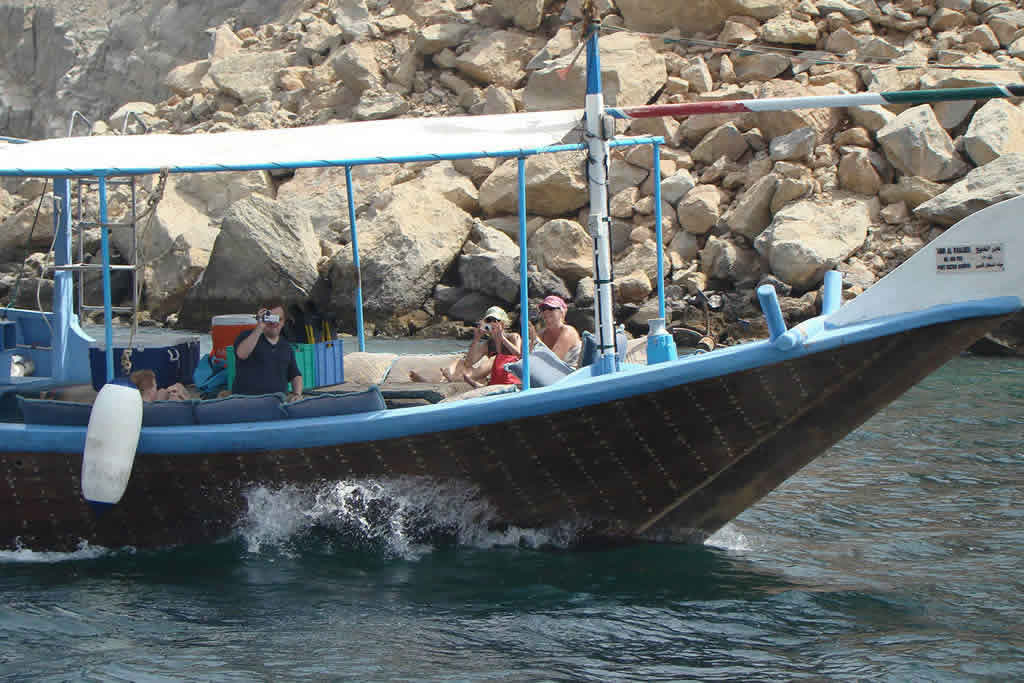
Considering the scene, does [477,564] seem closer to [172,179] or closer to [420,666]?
[420,666]

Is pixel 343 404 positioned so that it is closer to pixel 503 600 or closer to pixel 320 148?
pixel 503 600

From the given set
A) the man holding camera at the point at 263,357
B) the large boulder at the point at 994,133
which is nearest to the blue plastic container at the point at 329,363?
the man holding camera at the point at 263,357

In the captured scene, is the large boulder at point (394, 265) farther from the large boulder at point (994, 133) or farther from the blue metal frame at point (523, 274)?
the blue metal frame at point (523, 274)

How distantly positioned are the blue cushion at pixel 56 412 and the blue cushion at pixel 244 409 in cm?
68

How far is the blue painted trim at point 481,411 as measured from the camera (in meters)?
5.39

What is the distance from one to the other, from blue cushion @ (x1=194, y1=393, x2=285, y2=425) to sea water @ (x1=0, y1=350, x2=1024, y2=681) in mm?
438

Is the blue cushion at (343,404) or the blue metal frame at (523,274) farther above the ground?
the blue metal frame at (523,274)

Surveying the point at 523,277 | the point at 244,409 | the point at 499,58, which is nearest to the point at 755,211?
the point at 499,58

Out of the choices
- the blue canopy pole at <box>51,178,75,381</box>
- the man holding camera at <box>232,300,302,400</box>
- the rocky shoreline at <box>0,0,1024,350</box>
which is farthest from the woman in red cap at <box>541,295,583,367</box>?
the rocky shoreline at <box>0,0,1024,350</box>

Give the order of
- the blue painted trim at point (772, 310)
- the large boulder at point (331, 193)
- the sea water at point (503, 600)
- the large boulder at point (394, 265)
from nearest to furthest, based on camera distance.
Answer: the sea water at point (503, 600)
the blue painted trim at point (772, 310)
the large boulder at point (394, 265)
the large boulder at point (331, 193)

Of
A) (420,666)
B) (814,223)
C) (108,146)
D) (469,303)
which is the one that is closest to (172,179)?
(469,303)

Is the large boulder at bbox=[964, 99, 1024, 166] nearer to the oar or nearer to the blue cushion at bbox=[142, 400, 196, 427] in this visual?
the oar

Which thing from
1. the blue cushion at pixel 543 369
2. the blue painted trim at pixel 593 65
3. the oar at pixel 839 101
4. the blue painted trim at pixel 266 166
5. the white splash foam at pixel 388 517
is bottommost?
the white splash foam at pixel 388 517

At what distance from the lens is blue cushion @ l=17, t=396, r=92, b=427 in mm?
6094
